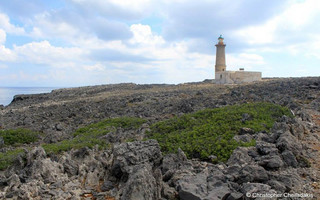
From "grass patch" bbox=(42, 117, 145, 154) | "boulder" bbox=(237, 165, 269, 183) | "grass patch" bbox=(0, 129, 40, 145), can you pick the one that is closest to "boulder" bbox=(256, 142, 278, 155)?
"boulder" bbox=(237, 165, 269, 183)

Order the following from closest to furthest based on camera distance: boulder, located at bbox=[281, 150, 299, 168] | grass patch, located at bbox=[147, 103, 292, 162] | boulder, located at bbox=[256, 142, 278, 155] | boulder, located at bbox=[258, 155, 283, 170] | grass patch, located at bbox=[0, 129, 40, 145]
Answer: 1. boulder, located at bbox=[258, 155, 283, 170]
2. boulder, located at bbox=[281, 150, 299, 168]
3. boulder, located at bbox=[256, 142, 278, 155]
4. grass patch, located at bbox=[147, 103, 292, 162]
5. grass patch, located at bbox=[0, 129, 40, 145]

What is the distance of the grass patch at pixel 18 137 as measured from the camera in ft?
47.5

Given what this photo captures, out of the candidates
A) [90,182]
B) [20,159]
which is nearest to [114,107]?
[20,159]

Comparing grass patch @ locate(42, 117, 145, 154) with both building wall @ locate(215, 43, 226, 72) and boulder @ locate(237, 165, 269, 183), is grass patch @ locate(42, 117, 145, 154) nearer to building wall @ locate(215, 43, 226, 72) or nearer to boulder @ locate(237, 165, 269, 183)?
boulder @ locate(237, 165, 269, 183)

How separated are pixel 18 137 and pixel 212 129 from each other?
34.2 feet

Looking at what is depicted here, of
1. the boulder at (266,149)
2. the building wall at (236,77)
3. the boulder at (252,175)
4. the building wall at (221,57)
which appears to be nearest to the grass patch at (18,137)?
the boulder at (266,149)

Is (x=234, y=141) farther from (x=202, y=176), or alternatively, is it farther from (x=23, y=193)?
(x=23, y=193)

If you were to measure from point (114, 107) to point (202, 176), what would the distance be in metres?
18.7

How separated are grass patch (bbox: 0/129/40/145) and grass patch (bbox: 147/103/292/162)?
6.85 metres

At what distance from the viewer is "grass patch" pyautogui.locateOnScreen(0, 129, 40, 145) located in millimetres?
14484

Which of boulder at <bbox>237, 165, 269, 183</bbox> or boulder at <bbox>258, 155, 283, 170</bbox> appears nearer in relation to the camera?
boulder at <bbox>237, 165, 269, 183</bbox>

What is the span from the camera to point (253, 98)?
68.7 feet

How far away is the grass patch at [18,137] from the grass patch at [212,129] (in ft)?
22.5

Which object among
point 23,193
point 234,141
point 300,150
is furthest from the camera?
point 234,141
